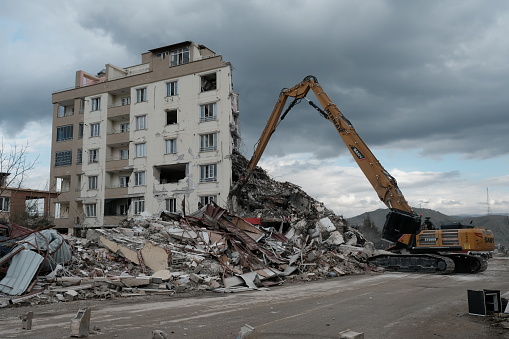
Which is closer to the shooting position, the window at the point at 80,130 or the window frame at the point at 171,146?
the window frame at the point at 171,146

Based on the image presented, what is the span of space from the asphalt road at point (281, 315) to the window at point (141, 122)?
92.3ft

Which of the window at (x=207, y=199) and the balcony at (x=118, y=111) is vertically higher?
the balcony at (x=118, y=111)

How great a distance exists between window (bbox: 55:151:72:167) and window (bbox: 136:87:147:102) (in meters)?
9.97

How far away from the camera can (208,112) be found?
118 ft

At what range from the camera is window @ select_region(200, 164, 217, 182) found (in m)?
34.7

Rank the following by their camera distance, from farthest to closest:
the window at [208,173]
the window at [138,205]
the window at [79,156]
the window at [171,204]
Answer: the window at [79,156] < the window at [138,205] < the window at [171,204] < the window at [208,173]

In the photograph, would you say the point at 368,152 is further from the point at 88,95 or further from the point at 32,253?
the point at 88,95

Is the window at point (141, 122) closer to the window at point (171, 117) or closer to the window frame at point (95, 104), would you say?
the window at point (171, 117)

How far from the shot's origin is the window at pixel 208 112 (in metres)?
35.6

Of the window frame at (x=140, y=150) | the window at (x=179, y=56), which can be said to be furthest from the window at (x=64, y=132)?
the window at (x=179, y=56)

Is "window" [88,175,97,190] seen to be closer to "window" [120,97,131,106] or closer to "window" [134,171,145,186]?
"window" [134,171,145,186]

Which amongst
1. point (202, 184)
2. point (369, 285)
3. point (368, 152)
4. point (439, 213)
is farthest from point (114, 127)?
point (439, 213)

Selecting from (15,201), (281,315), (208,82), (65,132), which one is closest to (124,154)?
(65,132)

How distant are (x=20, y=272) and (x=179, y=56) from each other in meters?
30.4
